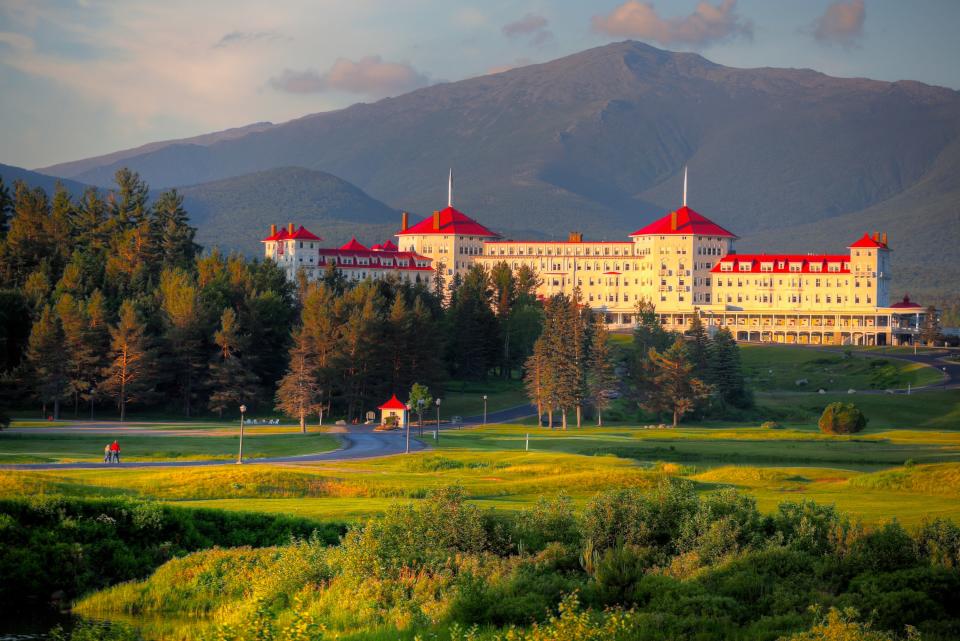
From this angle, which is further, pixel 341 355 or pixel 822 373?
pixel 822 373

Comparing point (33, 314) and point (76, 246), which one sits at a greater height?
point (76, 246)

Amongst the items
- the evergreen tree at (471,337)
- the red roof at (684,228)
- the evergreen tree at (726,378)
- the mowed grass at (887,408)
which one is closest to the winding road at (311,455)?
the evergreen tree at (726,378)

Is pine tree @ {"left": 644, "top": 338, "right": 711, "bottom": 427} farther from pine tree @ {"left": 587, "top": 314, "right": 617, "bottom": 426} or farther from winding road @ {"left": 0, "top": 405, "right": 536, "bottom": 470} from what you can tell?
winding road @ {"left": 0, "top": 405, "right": 536, "bottom": 470}

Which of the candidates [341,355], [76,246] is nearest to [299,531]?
[341,355]

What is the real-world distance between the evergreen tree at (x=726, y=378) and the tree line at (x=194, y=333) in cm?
2393

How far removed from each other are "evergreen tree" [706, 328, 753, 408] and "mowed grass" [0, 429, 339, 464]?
47029 mm

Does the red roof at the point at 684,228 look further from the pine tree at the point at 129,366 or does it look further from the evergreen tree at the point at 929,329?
the pine tree at the point at 129,366

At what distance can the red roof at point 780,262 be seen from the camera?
188 m

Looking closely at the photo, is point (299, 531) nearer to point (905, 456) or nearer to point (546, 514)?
point (546, 514)

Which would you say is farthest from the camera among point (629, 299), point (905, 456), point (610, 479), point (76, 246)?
point (629, 299)

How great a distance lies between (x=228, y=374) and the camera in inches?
3853

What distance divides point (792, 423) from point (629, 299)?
9071cm

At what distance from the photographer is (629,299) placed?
19825cm

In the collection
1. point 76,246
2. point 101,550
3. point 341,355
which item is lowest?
point 101,550
